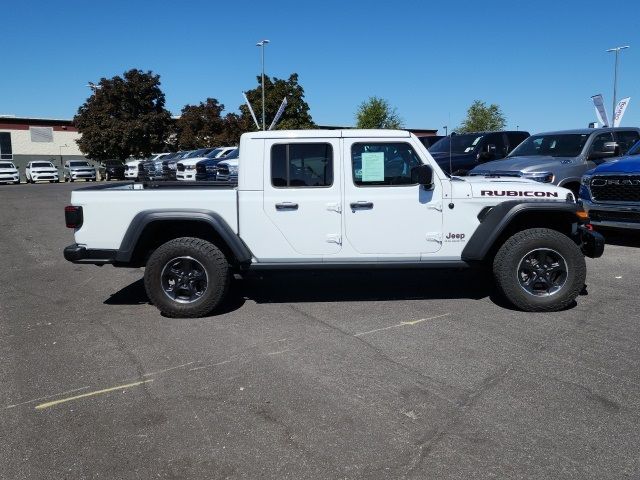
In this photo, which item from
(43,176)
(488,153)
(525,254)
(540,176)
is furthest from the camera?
(43,176)

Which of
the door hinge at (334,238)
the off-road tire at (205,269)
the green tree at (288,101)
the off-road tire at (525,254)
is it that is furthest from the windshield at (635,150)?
the green tree at (288,101)

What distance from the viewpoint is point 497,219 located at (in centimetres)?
564

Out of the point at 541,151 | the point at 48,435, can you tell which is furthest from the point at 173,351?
the point at 541,151

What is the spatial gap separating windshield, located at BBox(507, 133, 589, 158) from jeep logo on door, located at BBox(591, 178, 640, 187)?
144 cm

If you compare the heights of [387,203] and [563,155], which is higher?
[563,155]

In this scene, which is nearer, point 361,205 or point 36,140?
point 361,205

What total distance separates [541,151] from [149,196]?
8174mm

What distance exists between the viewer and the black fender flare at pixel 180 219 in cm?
558

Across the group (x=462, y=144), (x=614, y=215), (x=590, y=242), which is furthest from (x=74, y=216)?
(x=462, y=144)

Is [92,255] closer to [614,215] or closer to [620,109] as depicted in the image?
[614,215]

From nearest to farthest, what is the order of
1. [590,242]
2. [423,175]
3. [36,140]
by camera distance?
[423,175], [590,242], [36,140]

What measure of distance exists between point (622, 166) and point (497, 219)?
465 cm

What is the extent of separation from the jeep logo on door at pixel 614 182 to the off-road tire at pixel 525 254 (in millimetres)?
3913

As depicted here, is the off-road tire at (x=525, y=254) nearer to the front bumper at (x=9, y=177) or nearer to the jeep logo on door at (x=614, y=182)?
the jeep logo on door at (x=614, y=182)
